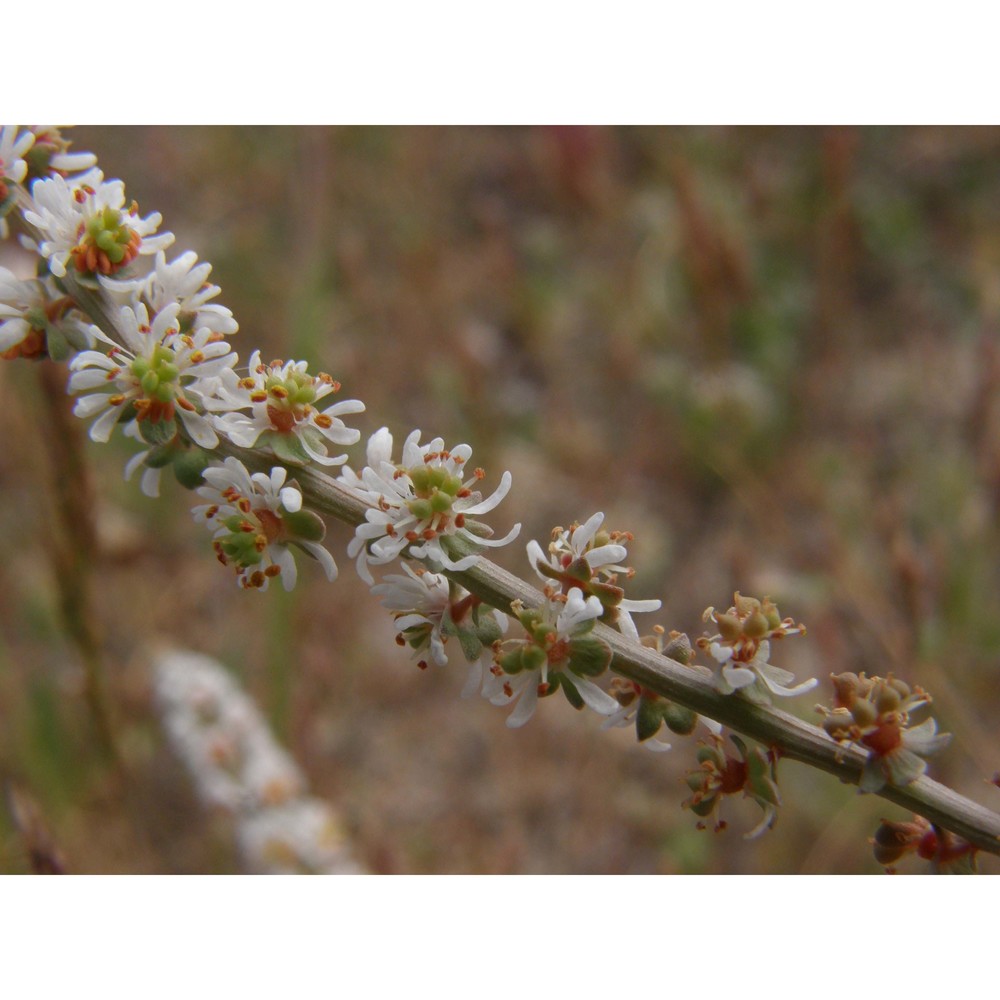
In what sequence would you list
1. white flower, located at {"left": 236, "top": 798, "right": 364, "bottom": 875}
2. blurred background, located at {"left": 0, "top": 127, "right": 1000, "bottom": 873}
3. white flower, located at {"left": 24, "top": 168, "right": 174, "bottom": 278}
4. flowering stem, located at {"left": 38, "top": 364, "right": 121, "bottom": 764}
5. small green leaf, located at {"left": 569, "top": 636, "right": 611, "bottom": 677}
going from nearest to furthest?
small green leaf, located at {"left": 569, "top": 636, "right": 611, "bottom": 677}
white flower, located at {"left": 24, "top": 168, "right": 174, "bottom": 278}
flowering stem, located at {"left": 38, "top": 364, "right": 121, "bottom": 764}
white flower, located at {"left": 236, "top": 798, "right": 364, "bottom": 875}
blurred background, located at {"left": 0, "top": 127, "right": 1000, "bottom": 873}

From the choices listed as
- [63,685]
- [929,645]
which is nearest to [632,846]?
[929,645]

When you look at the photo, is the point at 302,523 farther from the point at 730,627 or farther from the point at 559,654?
the point at 730,627

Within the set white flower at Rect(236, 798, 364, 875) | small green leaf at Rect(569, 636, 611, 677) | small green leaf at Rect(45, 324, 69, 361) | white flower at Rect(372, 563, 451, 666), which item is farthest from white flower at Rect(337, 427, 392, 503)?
white flower at Rect(236, 798, 364, 875)

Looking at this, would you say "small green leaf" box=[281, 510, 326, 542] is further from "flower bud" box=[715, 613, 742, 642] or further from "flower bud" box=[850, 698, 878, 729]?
"flower bud" box=[850, 698, 878, 729]

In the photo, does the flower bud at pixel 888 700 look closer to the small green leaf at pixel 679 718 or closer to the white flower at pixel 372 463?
the small green leaf at pixel 679 718

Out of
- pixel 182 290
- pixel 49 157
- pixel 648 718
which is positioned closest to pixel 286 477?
pixel 182 290

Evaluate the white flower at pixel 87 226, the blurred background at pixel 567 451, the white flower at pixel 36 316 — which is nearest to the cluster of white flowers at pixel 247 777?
the blurred background at pixel 567 451
